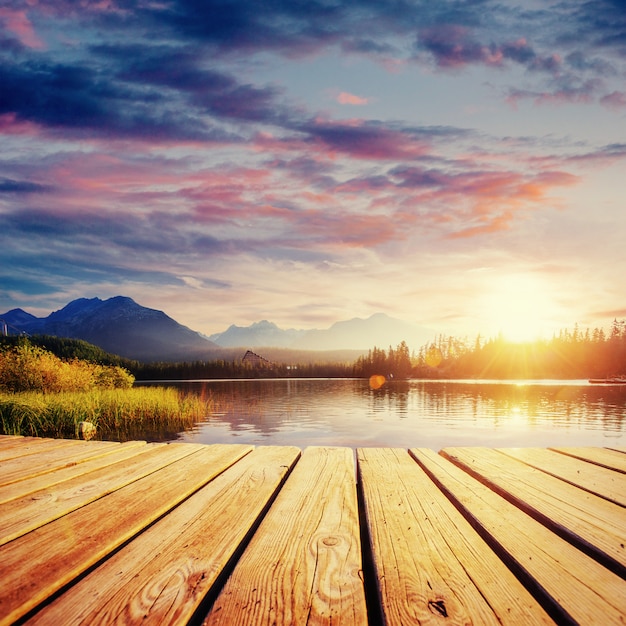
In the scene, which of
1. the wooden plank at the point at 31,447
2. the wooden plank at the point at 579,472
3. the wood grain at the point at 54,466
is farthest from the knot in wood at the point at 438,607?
the wooden plank at the point at 31,447

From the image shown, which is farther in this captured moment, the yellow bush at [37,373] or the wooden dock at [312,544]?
the yellow bush at [37,373]

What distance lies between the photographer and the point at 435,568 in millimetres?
1373

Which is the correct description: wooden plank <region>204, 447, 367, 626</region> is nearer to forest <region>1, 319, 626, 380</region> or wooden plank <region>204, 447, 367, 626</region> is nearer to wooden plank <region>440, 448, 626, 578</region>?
wooden plank <region>440, 448, 626, 578</region>

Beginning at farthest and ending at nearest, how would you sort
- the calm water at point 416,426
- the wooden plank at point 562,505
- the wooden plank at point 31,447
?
the calm water at point 416,426, the wooden plank at point 31,447, the wooden plank at point 562,505

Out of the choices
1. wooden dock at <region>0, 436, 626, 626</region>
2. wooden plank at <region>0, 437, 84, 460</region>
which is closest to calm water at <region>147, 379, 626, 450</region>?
wooden plank at <region>0, 437, 84, 460</region>

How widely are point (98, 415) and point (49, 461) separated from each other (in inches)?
591

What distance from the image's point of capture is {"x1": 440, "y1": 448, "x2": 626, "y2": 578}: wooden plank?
1538mm

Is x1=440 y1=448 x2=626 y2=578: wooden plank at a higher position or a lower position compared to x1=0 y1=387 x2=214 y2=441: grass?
higher

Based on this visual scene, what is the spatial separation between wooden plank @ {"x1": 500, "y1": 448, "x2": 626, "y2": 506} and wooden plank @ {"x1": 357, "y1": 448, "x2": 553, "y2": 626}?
0.90 metres

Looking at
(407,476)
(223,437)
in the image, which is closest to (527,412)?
(223,437)

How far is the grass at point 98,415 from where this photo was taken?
43.6 feet

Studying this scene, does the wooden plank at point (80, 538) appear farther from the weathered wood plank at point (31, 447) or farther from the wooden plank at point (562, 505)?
the wooden plank at point (562, 505)

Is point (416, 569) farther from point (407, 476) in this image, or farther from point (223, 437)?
point (223, 437)

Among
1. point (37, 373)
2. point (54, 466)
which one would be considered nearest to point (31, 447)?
point (54, 466)
